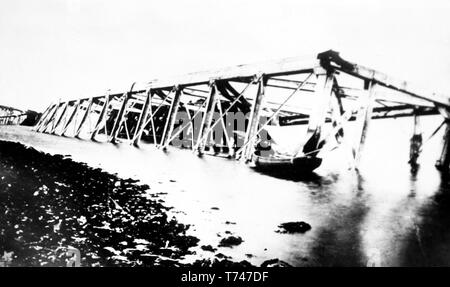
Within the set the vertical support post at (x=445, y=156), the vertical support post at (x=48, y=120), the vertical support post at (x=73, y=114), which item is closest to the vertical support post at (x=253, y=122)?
the vertical support post at (x=445, y=156)

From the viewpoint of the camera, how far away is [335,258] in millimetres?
3406

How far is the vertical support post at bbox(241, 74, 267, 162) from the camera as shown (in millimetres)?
7926

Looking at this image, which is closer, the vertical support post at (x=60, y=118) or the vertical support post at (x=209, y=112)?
the vertical support post at (x=209, y=112)

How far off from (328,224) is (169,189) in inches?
114

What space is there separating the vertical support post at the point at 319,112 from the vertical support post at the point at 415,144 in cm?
562

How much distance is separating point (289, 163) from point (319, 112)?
126 centimetres

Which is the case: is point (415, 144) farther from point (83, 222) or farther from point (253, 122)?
point (83, 222)

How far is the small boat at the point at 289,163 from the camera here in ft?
22.2

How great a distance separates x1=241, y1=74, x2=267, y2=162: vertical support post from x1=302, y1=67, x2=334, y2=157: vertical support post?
5.13 ft

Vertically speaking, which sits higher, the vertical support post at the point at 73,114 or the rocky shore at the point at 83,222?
the vertical support post at the point at 73,114

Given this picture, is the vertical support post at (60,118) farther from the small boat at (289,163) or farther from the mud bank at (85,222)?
the small boat at (289,163)

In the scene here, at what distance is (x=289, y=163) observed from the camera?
691 centimetres

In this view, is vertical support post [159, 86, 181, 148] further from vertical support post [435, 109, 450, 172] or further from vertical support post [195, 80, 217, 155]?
vertical support post [435, 109, 450, 172]

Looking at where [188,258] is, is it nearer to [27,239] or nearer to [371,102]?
[27,239]
